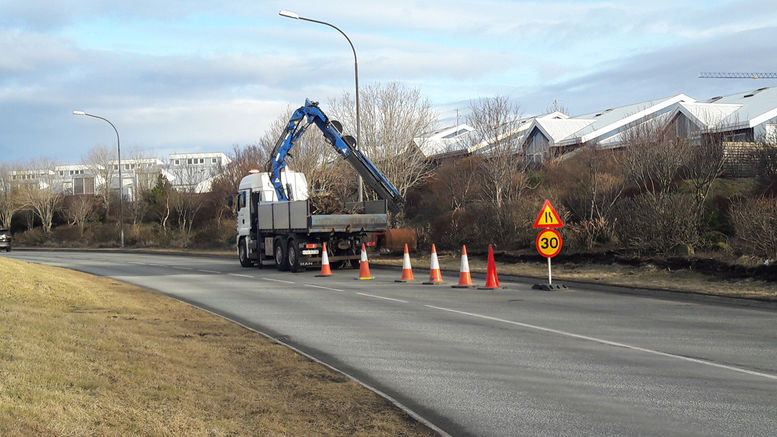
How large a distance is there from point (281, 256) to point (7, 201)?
4888cm

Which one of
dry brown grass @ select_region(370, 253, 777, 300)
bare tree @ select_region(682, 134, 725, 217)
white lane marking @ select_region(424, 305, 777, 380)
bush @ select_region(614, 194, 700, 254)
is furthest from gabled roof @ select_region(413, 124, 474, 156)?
white lane marking @ select_region(424, 305, 777, 380)

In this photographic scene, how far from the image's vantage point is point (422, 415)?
6297 mm

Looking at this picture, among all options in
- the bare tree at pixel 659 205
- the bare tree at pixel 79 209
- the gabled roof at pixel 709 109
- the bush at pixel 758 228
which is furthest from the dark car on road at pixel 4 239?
the bush at pixel 758 228

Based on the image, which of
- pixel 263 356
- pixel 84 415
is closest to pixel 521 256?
pixel 263 356

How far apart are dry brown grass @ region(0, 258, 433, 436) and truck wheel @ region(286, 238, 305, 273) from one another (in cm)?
1199

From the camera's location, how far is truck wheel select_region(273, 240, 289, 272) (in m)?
24.2

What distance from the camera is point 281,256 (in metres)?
24.6

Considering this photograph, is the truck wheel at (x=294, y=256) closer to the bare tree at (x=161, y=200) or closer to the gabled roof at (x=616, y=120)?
the gabled roof at (x=616, y=120)

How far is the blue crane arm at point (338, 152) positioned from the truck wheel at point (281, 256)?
6.42 ft

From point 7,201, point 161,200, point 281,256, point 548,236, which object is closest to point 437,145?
point 161,200

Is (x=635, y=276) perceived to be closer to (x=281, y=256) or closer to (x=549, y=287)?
(x=549, y=287)

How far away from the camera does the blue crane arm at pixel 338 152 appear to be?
24.5 m

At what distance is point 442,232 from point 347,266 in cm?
413

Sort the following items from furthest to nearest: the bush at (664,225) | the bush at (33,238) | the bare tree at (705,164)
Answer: the bush at (33,238) < the bare tree at (705,164) < the bush at (664,225)
